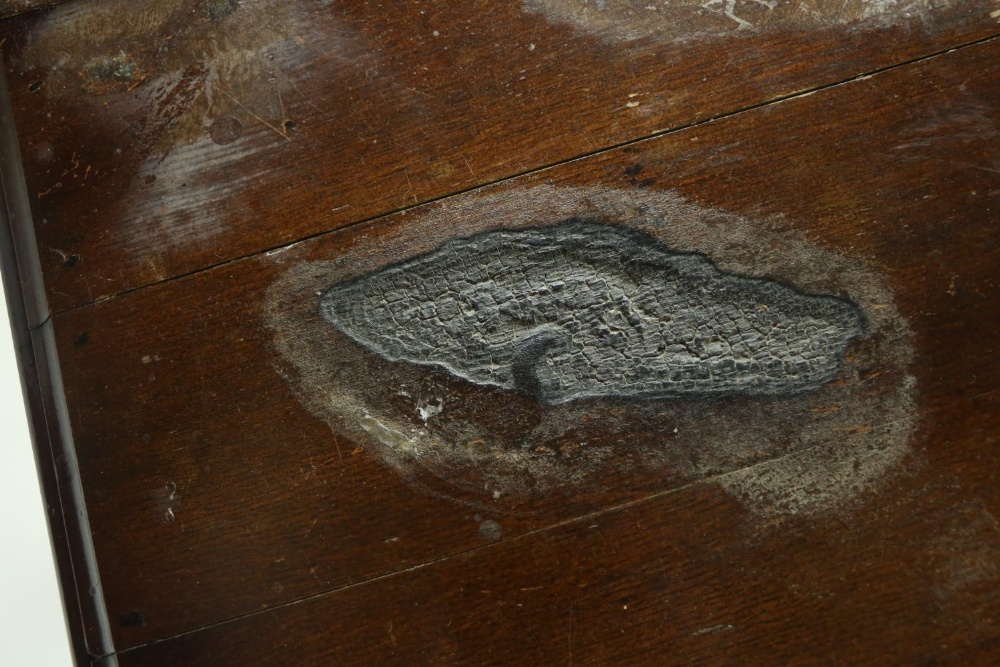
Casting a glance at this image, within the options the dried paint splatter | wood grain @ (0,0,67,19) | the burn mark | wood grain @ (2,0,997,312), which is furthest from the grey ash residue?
wood grain @ (0,0,67,19)

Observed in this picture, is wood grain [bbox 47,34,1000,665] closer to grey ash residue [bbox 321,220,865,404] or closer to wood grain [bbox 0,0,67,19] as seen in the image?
grey ash residue [bbox 321,220,865,404]

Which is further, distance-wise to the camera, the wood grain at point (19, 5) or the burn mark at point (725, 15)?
the wood grain at point (19, 5)

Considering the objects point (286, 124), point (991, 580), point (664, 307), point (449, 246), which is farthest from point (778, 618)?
point (286, 124)

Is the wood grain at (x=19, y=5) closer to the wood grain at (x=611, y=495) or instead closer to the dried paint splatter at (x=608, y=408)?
the wood grain at (x=611, y=495)

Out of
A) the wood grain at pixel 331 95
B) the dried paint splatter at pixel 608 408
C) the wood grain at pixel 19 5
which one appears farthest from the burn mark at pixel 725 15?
the wood grain at pixel 19 5

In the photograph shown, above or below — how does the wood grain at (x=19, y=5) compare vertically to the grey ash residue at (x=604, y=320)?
above

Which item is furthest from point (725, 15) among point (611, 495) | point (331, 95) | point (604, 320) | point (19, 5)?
point (19, 5)
